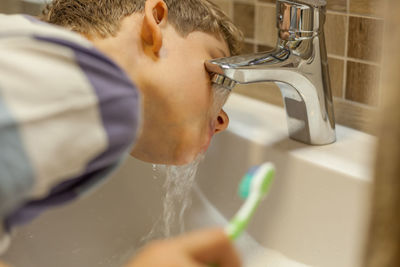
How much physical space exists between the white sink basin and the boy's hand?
35cm

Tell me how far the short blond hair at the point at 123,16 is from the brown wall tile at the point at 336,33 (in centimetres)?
13

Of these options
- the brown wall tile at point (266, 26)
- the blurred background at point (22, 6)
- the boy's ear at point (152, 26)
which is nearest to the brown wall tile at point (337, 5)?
the brown wall tile at point (266, 26)

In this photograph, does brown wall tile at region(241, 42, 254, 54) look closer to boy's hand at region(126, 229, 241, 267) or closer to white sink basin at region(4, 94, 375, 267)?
white sink basin at region(4, 94, 375, 267)

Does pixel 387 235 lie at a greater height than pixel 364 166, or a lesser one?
greater

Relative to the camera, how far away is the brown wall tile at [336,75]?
0.79m

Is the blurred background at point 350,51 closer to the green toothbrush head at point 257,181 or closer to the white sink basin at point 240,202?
the white sink basin at point 240,202

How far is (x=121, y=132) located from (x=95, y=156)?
25mm

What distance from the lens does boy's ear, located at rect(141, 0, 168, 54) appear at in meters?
0.64

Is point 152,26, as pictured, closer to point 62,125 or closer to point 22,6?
point 62,125

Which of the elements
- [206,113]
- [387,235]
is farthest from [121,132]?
[206,113]

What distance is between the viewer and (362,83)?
2.51 feet

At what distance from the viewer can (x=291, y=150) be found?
2.44 feet

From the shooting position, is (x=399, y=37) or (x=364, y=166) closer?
(x=399, y=37)

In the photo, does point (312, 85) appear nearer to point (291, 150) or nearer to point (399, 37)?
point (291, 150)
